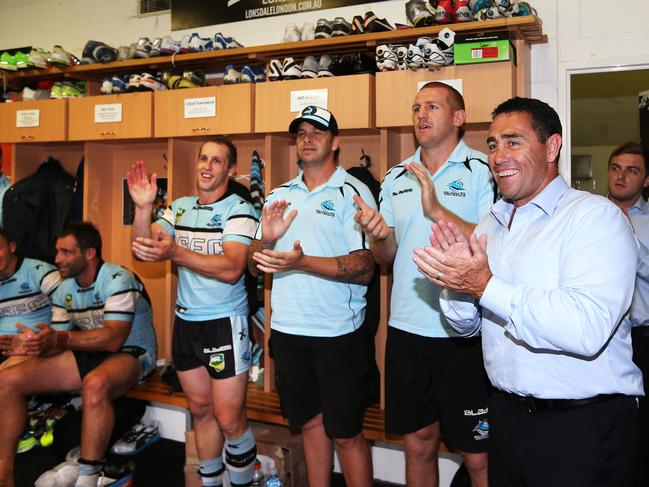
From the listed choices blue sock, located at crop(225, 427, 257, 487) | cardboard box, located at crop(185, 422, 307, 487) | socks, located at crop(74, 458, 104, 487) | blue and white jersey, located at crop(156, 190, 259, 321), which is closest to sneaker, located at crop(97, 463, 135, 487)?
socks, located at crop(74, 458, 104, 487)

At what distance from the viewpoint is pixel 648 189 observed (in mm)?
3066

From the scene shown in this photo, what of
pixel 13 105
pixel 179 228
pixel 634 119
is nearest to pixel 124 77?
pixel 13 105

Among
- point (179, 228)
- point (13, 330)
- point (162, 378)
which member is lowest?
point (162, 378)

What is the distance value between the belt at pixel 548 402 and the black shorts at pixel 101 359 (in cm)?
230

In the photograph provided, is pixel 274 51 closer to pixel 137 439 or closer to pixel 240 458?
pixel 240 458

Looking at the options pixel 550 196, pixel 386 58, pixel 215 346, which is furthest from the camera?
pixel 386 58

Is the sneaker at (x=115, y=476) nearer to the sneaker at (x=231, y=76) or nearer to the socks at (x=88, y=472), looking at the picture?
the socks at (x=88, y=472)

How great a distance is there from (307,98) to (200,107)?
69 centimetres

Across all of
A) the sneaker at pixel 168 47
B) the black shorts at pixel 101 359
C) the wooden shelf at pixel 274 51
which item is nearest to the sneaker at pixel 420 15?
the wooden shelf at pixel 274 51

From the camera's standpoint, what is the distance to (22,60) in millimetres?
3994

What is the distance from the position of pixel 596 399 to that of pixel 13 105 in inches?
158

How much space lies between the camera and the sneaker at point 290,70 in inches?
124

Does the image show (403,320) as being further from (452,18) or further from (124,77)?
(124,77)

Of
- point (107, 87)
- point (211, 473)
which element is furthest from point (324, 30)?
point (211, 473)
